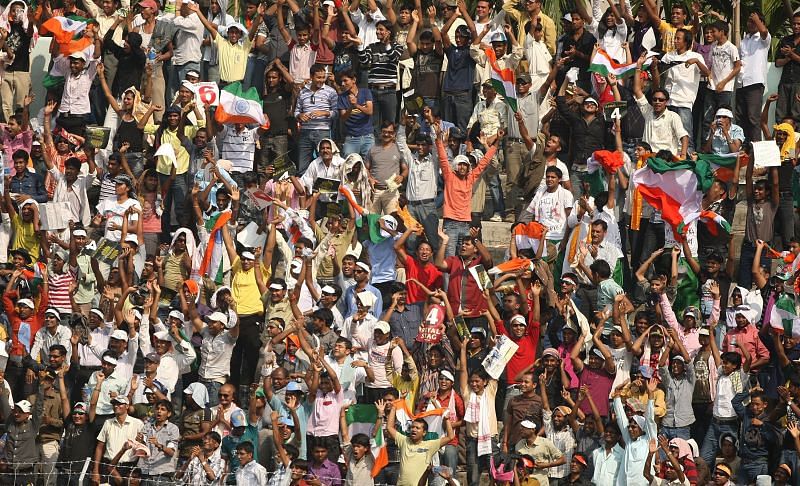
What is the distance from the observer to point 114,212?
23.7m

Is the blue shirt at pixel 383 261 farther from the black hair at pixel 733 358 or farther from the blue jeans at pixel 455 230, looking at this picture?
the black hair at pixel 733 358

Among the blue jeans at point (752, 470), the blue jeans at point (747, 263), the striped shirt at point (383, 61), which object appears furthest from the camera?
the striped shirt at point (383, 61)

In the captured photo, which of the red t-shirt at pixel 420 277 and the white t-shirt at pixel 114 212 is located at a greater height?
the white t-shirt at pixel 114 212

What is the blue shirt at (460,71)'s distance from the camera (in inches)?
959

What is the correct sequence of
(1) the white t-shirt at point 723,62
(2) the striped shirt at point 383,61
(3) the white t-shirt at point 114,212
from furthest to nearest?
(2) the striped shirt at point 383,61 < (1) the white t-shirt at point 723,62 < (3) the white t-shirt at point 114,212

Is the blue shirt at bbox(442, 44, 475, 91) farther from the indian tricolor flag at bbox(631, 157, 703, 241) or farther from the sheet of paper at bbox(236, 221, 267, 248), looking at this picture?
the sheet of paper at bbox(236, 221, 267, 248)

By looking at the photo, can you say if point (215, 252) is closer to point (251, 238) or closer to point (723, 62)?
point (251, 238)

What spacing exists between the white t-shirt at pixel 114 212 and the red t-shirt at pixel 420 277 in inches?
128

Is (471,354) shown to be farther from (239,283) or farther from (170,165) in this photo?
(170,165)

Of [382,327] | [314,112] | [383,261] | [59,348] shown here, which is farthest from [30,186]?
[382,327]

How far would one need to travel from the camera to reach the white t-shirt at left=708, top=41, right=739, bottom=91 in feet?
78.9

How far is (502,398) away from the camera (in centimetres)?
2164

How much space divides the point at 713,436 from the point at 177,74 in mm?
7989

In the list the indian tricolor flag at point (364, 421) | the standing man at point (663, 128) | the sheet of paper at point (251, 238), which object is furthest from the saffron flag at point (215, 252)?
the standing man at point (663, 128)
